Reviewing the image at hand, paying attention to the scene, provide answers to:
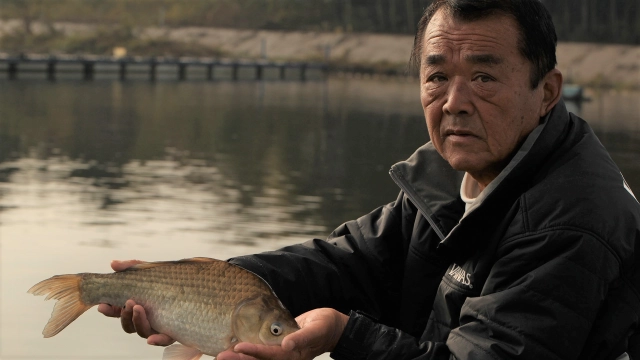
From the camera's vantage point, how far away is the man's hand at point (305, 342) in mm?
2752

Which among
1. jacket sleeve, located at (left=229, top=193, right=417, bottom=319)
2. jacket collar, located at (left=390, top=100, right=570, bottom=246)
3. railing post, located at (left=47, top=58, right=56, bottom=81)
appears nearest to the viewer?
jacket collar, located at (left=390, top=100, right=570, bottom=246)

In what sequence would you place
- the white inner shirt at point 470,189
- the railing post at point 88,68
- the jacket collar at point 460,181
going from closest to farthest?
the jacket collar at point 460,181
the white inner shirt at point 470,189
the railing post at point 88,68

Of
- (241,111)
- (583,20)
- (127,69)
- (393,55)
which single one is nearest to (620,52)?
(583,20)

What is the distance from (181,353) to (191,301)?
5.7 inches

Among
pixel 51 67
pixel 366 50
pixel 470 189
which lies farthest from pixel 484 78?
pixel 366 50

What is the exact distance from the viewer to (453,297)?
3.03 m

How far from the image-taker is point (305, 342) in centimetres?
279

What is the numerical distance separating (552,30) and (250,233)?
7578mm

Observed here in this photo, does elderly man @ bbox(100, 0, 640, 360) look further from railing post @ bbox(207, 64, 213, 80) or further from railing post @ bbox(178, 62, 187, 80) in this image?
railing post @ bbox(207, 64, 213, 80)

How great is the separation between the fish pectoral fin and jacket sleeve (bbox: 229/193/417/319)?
51 cm

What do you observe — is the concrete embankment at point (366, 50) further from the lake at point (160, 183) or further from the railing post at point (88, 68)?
the lake at point (160, 183)

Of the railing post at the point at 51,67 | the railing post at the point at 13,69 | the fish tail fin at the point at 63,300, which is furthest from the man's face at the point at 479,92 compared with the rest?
the railing post at the point at 51,67

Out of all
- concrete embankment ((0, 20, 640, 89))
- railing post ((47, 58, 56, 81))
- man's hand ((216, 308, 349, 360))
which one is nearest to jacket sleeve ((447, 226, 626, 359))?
man's hand ((216, 308, 349, 360))

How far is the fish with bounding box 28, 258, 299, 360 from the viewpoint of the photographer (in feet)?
9.23
